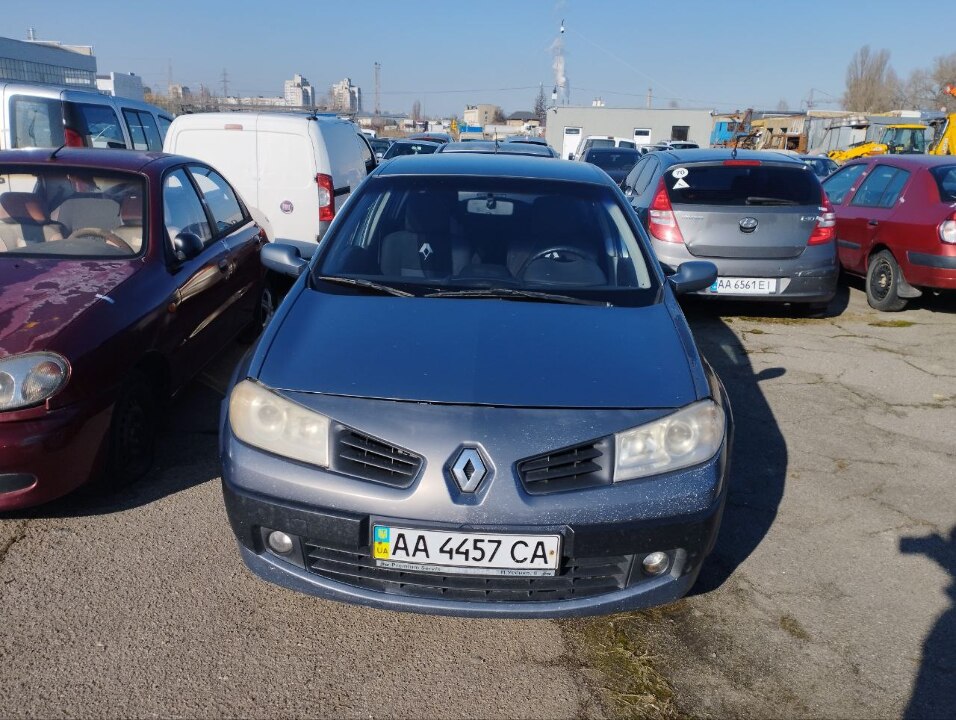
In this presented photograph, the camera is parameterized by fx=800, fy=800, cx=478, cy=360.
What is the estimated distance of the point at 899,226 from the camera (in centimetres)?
759

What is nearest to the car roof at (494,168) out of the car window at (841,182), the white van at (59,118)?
the car window at (841,182)

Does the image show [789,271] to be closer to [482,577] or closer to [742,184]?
[742,184]

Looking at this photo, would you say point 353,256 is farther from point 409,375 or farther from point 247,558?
point 247,558

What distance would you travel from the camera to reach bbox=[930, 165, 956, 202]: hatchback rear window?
7266mm

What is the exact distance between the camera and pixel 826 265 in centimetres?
691

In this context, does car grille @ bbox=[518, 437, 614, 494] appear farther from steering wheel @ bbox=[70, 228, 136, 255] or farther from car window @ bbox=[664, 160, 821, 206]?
car window @ bbox=[664, 160, 821, 206]

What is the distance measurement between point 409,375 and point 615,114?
6130 centimetres

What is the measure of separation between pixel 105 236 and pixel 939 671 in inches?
168

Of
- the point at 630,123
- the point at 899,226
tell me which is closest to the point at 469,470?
the point at 899,226

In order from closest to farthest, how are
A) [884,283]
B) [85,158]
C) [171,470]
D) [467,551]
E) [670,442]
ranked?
[467,551] → [670,442] → [171,470] → [85,158] → [884,283]

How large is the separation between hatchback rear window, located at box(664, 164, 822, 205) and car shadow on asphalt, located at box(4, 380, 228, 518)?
4.45m

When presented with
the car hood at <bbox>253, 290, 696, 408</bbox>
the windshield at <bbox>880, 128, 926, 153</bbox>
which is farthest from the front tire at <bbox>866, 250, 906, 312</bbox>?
the windshield at <bbox>880, 128, 926, 153</bbox>

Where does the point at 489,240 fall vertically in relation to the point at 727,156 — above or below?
below

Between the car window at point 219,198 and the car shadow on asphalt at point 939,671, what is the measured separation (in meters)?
4.46
